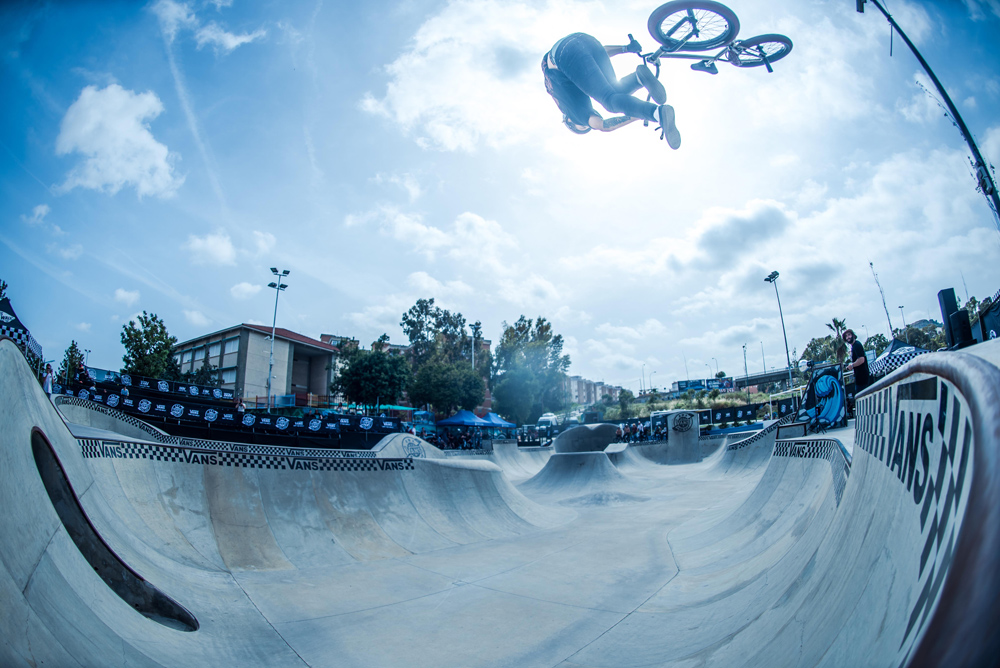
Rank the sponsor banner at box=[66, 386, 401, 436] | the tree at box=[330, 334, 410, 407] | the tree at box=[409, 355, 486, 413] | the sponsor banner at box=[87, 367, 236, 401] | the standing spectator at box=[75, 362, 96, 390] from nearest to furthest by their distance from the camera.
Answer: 1. the sponsor banner at box=[66, 386, 401, 436]
2. the standing spectator at box=[75, 362, 96, 390]
3. the sponsor banner at box=[87, 367, 236, 401]
4. the tree at box=[330, 334, 410, 407]
5. the tree at box=[409, 355, 486, 413]

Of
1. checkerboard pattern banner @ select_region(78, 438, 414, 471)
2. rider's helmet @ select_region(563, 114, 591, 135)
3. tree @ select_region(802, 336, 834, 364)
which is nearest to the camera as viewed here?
checkerboard pattern banner @ select_region(78, 438, 414, 471)

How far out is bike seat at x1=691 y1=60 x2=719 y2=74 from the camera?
38.4 feet

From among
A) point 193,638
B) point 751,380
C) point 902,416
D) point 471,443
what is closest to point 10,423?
point 193,638

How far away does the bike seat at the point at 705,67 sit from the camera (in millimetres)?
11711

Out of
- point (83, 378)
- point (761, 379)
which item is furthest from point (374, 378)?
point (761, 379)

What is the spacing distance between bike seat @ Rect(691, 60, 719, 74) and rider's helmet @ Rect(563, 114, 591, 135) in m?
3.18

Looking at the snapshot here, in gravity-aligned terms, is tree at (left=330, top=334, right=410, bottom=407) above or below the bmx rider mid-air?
below

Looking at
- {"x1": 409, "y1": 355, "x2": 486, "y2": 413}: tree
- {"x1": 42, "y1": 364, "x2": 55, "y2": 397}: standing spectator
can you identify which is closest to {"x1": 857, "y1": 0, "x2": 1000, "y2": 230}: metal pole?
{"x1": 42, "y1": 364, "x2": 55, "y2": 397}: standing spectator

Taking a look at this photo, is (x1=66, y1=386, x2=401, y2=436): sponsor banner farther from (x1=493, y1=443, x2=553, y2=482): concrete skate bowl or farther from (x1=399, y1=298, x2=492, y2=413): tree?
(x1=399, y1=298, x2=492, y2=413): tree

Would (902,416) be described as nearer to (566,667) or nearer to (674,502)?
(566,667)

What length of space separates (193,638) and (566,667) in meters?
2.65

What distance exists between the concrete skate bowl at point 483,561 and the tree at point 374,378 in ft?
102

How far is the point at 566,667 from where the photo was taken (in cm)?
320

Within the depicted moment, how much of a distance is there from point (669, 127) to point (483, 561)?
8837 millimetres
